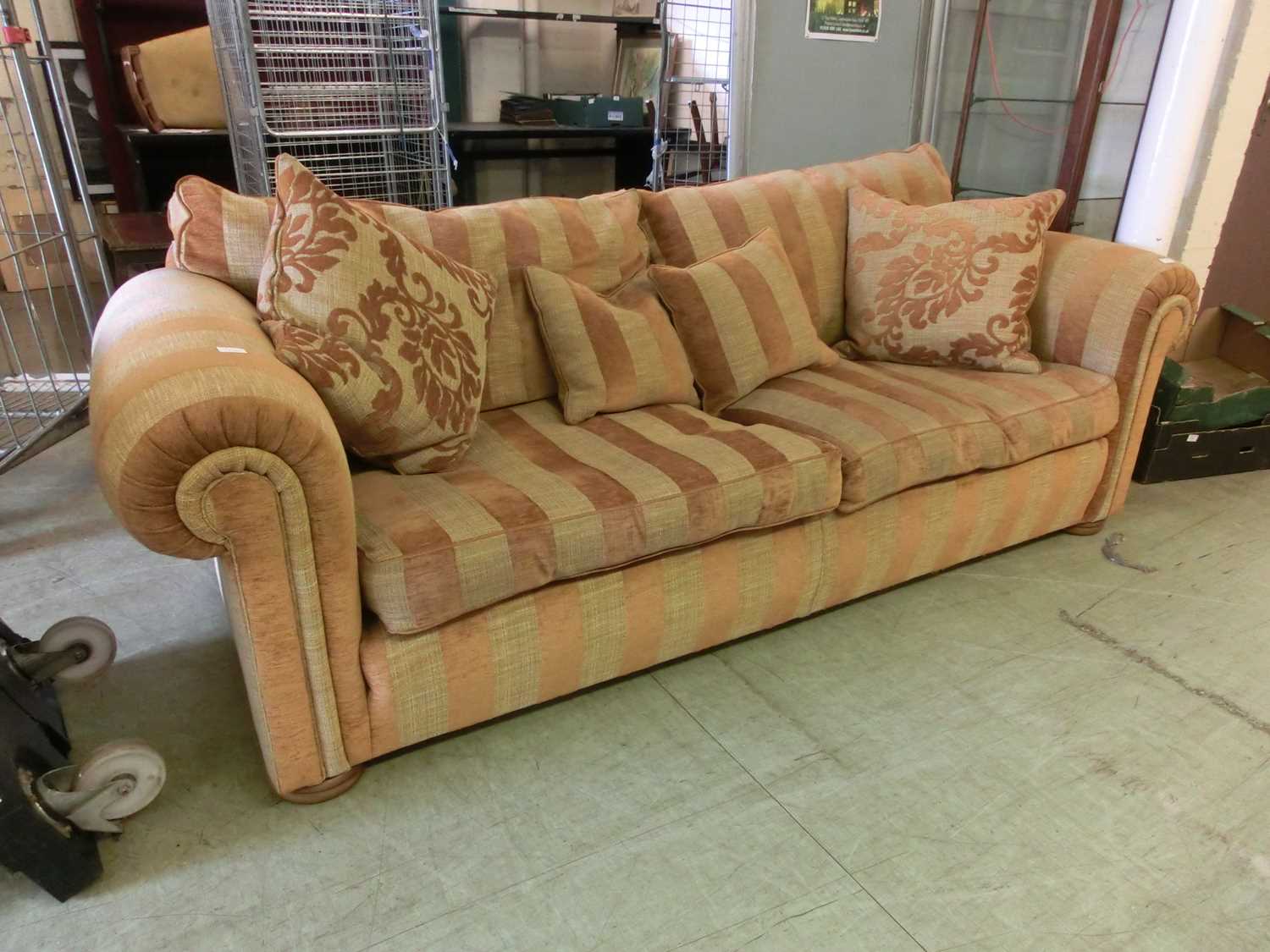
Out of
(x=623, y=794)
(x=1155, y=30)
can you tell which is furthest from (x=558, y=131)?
(x=623, y=794)

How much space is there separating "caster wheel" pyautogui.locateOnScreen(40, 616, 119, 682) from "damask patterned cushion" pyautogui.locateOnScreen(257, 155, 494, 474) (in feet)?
2.04

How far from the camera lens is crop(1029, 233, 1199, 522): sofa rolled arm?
2.06 meters

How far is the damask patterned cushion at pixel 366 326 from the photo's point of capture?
143 centimetres

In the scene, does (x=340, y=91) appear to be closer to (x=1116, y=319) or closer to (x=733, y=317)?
(x=733, y=317)

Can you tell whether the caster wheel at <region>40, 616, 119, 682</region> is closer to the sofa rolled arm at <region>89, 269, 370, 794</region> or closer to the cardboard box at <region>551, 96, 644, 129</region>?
the sofa rolled arm at <region>89, 269, 370, 794</region>

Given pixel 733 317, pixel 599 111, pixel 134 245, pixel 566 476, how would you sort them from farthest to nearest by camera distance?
1. pixel 599 111
2. pixel 134 245
3. pixel 733 317
4. pixel 566 476

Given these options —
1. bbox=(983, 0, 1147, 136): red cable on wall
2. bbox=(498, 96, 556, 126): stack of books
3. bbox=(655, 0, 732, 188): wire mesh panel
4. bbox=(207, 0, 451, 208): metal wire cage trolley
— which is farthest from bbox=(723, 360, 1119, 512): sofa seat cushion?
bbox=(498, 96, 556, 126): stack of books

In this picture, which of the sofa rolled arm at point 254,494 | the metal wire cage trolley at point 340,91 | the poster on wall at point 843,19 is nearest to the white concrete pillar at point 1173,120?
the poster on wall at point 843,19

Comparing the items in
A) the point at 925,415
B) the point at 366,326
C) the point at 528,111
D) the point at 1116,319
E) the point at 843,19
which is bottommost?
the point at 925,415

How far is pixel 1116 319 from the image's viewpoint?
6.88 feet

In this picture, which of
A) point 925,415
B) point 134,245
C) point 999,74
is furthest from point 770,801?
point 999,74

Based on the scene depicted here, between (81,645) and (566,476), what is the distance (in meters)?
0.94

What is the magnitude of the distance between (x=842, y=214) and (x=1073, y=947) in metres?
1.70

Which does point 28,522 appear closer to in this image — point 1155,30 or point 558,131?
point 558,131
